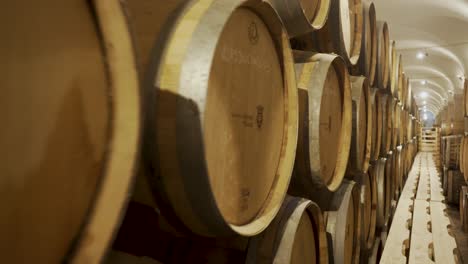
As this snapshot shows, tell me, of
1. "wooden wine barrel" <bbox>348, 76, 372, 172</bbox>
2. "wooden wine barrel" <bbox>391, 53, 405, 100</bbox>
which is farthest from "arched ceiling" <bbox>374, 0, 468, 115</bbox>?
"wooden wine barrel" <bbox>348, 76, 372, 172</bbox>

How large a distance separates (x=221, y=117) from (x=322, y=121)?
105cm

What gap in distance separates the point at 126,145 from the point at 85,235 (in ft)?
0.46

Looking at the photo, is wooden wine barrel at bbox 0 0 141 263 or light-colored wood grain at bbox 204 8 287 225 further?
light-colored wood grain at bbox 204 8 287 225

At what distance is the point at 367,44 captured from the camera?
3.25 meters

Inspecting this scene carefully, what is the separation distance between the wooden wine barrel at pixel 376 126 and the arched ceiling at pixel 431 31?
486cm

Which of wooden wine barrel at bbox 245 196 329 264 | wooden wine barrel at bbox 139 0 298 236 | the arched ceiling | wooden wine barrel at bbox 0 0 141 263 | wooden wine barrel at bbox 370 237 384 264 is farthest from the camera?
the arched ceiling

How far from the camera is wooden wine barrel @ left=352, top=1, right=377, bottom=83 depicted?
2.99 metres

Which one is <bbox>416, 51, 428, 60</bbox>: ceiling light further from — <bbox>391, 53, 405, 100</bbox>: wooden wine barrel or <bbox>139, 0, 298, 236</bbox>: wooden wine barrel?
<bbox>139, 0, 298, 236</bbox>: wooden wine barrel

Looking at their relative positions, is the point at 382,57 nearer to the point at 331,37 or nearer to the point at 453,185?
the point at 331,37

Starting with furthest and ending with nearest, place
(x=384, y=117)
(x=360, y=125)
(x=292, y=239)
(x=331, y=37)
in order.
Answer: (x=384, y=117), (x=360, y=125), (x=331, y=37), (x=292, y=239)

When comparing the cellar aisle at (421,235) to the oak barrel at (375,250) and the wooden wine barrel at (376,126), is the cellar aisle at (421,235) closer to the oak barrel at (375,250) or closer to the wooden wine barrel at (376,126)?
the oak barrel at (375,250)

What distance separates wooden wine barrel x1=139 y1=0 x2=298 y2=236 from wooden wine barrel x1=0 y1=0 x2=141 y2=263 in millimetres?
198

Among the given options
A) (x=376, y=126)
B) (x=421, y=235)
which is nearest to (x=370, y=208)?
(x=421, y=235)

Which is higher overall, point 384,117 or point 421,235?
point 384,117
